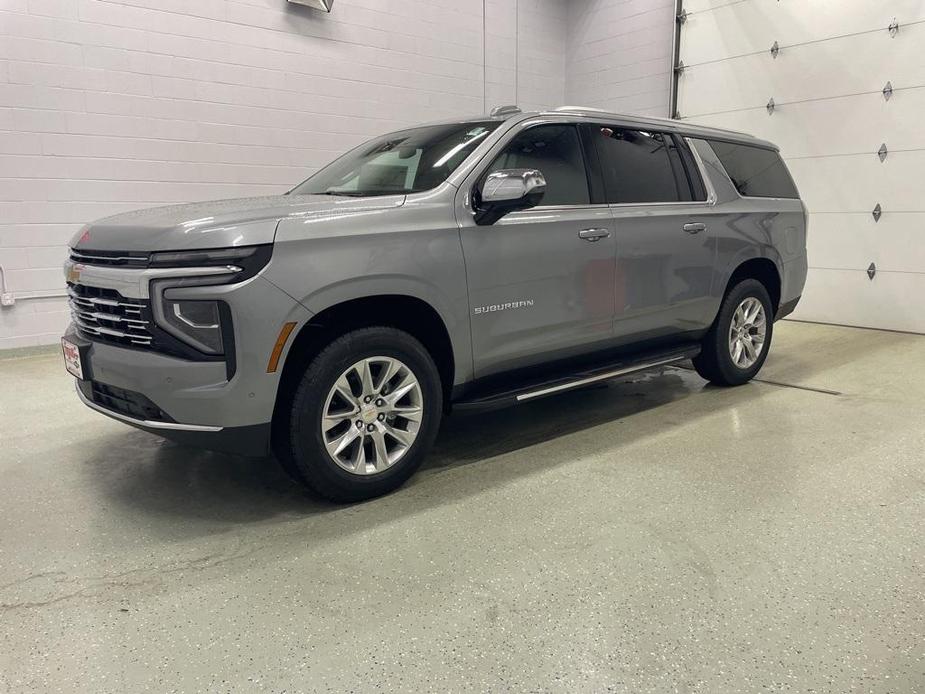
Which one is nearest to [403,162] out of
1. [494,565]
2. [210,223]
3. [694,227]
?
[210,223]

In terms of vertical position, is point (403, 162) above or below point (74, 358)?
above

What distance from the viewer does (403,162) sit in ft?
11.2

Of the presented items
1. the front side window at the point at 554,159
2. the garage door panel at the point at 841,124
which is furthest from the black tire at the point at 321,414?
the garage door panel at the point at 841,124

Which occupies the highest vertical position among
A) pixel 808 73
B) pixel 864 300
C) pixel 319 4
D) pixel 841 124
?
pixel 319 4

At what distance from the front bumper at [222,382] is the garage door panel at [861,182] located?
7026 millimetres

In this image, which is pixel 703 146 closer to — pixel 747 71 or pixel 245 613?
pixel 245 613

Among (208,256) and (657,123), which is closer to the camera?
(208,256)

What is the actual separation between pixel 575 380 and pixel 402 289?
1170 mm

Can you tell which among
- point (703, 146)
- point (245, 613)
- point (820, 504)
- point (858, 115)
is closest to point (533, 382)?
point (820, 504)

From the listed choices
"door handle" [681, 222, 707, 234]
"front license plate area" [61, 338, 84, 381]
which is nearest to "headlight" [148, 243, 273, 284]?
"front license plate area" [61, 338, 84, 381]

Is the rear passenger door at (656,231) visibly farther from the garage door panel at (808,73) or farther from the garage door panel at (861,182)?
the garage door panel at (808,73)

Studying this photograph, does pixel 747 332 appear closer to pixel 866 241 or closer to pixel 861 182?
pixel 866 241

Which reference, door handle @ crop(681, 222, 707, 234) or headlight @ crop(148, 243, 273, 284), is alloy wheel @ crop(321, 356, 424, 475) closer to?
headlight @ crop(148, 243, 273, 284)

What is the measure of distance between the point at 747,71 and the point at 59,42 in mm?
7451
